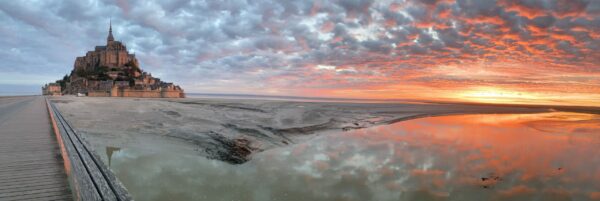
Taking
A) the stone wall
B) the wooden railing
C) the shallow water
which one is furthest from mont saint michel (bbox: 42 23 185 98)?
the wooden railing

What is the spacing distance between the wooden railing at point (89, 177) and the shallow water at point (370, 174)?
269 cm

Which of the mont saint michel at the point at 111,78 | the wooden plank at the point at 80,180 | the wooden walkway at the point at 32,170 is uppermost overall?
the mont saint michel at the point at 111,78

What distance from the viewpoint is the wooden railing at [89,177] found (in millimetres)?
4492

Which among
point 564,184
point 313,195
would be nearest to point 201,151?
point 313,195

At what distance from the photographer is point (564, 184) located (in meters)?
11.7

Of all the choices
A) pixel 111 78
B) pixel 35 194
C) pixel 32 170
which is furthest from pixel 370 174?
pixel 111 78

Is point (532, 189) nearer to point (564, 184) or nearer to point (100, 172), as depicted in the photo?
point (564, 184)

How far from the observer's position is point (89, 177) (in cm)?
524

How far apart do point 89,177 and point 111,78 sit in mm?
177877

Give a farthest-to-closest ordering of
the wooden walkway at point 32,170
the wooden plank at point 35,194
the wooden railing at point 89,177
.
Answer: the wooden walkway at point 32,170
the wooden plank at point 35,194
the wooden railing at point 89,177

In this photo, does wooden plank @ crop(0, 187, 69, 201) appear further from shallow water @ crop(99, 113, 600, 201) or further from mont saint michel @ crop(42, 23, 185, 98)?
mont saint michel @ crop(42, 23, 185, 98)

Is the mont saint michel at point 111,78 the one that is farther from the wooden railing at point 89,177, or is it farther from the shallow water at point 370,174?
the wooden railing at point 89,177

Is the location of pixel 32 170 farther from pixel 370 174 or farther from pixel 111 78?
pixel 111 78

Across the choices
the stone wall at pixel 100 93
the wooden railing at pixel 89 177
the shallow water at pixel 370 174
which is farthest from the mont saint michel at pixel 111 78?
the wooden railing at pixel 89 177
